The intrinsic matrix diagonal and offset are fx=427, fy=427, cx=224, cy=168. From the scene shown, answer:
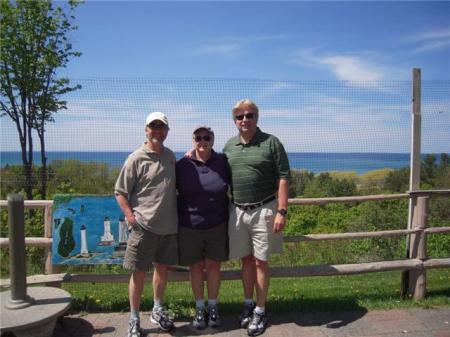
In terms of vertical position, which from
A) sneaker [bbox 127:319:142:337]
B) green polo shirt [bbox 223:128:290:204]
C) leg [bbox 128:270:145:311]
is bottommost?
sneaker [bbox 127:319:142:337]

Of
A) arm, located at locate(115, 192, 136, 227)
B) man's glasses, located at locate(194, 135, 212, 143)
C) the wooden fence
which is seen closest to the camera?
arm, located at locate(115, 192, 136, 227)

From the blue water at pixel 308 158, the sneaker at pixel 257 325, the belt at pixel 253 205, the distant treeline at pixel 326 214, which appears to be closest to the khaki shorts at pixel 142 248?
the belt at pixel 253 205

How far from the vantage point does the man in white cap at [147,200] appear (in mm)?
3850

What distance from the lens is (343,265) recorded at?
477 centimetres

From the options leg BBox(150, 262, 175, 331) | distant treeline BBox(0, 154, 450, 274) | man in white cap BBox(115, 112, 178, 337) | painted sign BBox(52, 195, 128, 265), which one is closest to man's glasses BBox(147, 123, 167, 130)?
man in white cap BBox(115, 112, 178, 337)

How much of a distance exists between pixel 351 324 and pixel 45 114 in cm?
768

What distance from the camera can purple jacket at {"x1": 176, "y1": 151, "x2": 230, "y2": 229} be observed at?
3938mm

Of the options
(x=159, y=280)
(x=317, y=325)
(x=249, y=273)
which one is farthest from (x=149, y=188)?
(x=317, y=325)

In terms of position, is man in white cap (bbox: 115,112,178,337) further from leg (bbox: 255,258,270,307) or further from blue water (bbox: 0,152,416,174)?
blue water (bbox: 0,152,416,174)

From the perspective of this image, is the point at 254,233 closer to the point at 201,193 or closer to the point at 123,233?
the point at 201,193

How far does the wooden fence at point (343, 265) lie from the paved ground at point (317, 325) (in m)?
0.41

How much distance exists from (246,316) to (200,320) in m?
0.45

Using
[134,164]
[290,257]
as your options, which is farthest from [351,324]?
[290,257]

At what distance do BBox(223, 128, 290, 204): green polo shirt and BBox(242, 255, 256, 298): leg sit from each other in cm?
60
